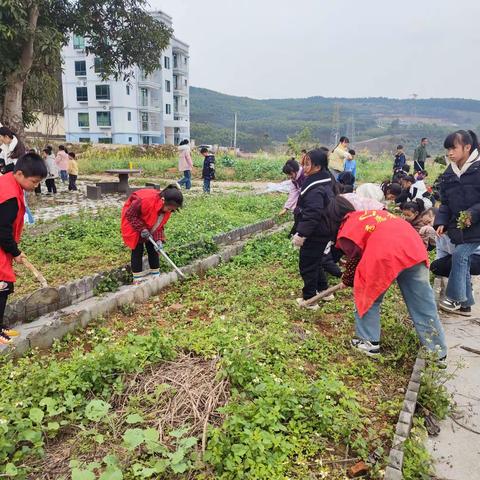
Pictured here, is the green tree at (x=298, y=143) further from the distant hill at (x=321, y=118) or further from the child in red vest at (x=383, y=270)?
the distant hill at (x=321, y=118)

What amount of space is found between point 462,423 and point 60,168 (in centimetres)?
1566

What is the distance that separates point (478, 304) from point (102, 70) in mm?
12345

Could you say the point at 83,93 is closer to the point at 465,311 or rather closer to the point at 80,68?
the point at 80,68

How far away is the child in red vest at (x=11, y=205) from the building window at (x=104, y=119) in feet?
147

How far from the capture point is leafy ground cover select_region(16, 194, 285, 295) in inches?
218

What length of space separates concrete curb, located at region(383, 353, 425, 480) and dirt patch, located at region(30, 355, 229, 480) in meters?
0.99

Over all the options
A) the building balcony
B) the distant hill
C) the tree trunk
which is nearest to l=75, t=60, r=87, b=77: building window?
the building balcony

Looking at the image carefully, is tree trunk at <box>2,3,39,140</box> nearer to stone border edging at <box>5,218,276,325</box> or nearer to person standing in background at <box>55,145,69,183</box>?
person standing in background at <box>55,145,69,183</box>

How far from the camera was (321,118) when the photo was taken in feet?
284

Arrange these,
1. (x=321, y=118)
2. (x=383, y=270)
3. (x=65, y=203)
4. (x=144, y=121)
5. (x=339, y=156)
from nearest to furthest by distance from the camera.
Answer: (x=383, y=270) → (x=65, y=203) → (x=339, y=156) → (x=144, y=121) → (x=321, y=118)

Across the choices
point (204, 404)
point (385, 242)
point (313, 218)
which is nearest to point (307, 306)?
point (313, 218)

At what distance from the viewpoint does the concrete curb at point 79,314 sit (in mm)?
3584

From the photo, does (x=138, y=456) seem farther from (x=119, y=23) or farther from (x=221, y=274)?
(x=119, y=23)

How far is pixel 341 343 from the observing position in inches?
156
